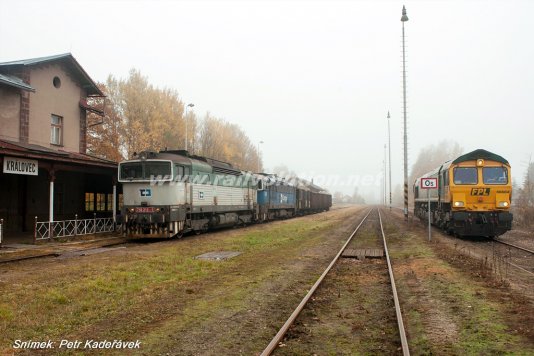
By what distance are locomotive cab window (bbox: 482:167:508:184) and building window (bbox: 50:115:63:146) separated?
74.3ft

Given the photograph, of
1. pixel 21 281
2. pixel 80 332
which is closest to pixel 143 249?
pixel 21 281

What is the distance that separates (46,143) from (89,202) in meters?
5.40

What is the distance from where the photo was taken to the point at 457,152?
314 ft

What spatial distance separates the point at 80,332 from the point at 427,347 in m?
4.94

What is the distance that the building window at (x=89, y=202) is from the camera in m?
27.7

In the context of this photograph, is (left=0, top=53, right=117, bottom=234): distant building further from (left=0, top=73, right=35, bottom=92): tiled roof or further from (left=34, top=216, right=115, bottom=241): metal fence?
(left=34, top=216, right=115, bottom=241): metal fence

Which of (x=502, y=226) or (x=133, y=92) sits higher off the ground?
Result: (x=133, y=92)

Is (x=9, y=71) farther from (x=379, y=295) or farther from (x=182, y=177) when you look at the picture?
(x=379, y=295)

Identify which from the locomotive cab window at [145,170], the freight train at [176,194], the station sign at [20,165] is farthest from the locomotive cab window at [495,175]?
the station sign at [20,165]

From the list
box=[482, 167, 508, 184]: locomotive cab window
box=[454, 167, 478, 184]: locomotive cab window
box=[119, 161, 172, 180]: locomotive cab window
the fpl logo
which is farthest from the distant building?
box=[482, 167, 508, 184]: locomotive cab window

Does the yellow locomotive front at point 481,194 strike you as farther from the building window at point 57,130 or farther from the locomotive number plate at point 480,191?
the building window at point 57,130

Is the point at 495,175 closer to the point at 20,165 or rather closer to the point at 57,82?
the point at 20,165

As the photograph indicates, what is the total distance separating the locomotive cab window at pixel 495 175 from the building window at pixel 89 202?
2293 cm

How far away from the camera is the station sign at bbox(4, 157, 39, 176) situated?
17138 millimetres
